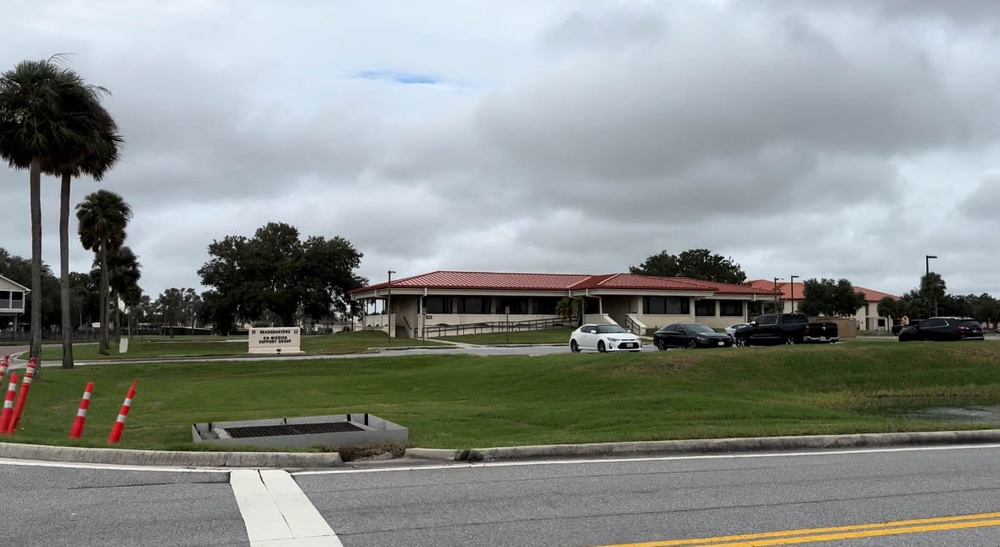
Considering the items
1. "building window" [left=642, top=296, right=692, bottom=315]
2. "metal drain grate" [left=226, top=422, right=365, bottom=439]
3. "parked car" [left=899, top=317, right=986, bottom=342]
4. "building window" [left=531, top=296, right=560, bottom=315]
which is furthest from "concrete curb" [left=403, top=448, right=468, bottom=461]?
"building window" [left=531, top=296, right=560, bottom=315]

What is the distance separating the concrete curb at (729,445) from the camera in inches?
422

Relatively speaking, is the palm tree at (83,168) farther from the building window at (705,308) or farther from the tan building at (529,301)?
the building window at (705,308)

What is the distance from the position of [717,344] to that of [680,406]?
17923mm

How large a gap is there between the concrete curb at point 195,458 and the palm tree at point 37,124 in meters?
19.2

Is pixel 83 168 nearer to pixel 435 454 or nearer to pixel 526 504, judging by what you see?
pixel 435 454

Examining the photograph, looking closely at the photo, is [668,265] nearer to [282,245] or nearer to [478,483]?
[282,245]

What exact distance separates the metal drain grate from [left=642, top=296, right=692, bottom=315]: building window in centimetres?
5390

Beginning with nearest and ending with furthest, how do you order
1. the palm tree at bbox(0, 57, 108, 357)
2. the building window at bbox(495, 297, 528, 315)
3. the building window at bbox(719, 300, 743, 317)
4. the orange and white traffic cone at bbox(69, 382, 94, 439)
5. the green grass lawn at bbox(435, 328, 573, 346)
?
the orange and white traffic cone at bbox(69, 382, 94, 439)
the palm tree at bbox(0, 57, 108, 357)
the green grass lawn at bbox(435, 328, 573, 346)
the building window at bbox(495, 297, 528, 315)
the building window at bbox(719, 300, 743, 317)

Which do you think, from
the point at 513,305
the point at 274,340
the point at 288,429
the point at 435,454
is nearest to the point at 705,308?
the point at 513,305

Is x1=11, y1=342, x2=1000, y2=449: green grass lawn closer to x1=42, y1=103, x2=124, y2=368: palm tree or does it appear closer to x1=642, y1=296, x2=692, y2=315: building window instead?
x1=42, y1=103, x2=124, y2=368: palm tree

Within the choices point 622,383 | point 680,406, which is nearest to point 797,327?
point 622,383

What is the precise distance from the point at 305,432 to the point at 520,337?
1707 inches

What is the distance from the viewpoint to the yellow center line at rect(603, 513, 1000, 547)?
6180 millimetres

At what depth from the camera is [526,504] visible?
7.66 metres
